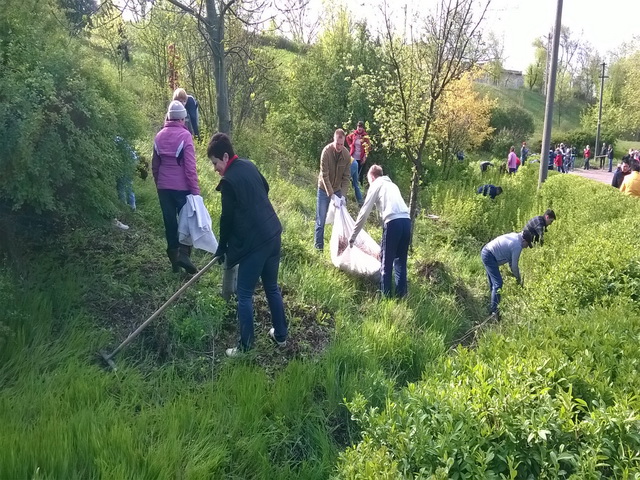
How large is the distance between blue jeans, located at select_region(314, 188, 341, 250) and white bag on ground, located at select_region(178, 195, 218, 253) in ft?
8.01

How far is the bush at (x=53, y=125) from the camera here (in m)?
3.95

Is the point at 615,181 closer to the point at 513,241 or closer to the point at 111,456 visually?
the point at 513,241

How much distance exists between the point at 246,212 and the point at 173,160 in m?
1.27

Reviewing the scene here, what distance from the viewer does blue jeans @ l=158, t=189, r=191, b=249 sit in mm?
5039

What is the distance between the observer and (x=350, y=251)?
645 centimetres

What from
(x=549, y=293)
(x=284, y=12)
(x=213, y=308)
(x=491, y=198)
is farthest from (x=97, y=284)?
(x=491, y=198)

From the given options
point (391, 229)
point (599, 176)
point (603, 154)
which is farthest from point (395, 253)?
point (603, 154)

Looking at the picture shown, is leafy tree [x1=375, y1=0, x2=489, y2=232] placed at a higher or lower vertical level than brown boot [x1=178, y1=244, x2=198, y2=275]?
→ higher

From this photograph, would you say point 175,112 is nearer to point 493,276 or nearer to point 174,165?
point 174,165

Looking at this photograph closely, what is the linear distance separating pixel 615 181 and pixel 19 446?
14.2m

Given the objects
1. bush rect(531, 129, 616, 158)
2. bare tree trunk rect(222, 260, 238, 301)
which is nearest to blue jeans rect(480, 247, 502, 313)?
bare tree trunk rect(222, 260, 238, 301)

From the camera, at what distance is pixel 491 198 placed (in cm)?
1220

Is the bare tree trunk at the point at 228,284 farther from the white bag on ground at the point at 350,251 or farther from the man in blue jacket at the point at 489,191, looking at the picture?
the man in blue jacket at the point at 489,191

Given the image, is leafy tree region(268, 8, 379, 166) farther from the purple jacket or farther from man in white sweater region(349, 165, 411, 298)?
the purple jacket
